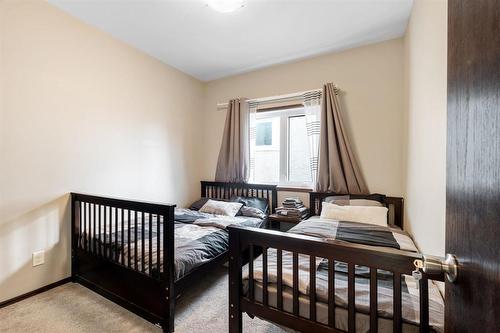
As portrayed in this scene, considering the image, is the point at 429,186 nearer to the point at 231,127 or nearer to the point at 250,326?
the point at 250,326

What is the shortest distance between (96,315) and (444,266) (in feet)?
7.08

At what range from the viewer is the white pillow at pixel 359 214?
2244 millimetres

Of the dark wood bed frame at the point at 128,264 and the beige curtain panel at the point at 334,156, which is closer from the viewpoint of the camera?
the dark wood bed frame at the point at 128,264

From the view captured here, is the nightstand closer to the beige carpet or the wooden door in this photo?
the beige carpet

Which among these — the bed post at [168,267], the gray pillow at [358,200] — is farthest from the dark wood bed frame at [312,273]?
the gray pillow at [358,200]

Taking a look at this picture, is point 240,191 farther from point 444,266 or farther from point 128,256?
point 444,266

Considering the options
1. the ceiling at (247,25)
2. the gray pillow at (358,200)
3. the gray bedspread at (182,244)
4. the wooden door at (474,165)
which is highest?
the ceiling at (247,25)

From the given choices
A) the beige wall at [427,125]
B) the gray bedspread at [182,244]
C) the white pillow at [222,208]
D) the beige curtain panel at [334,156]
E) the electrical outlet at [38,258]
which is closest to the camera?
the beige wall at [427,125]

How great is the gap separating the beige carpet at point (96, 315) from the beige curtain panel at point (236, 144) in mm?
1682

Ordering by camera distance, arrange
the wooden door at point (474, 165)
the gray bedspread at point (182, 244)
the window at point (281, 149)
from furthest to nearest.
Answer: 1. the window at point (281, 149)
2. the gray bedspread at point (182, 244)
3. the wooden door at point (474, 165)

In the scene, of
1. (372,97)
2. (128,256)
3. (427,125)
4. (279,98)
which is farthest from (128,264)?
(372,97)

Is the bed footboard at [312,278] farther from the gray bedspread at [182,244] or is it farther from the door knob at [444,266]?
the gray bedspread at [182,244]

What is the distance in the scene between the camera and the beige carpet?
1.58 m

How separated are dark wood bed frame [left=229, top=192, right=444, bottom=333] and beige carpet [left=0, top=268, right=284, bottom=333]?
481mm
